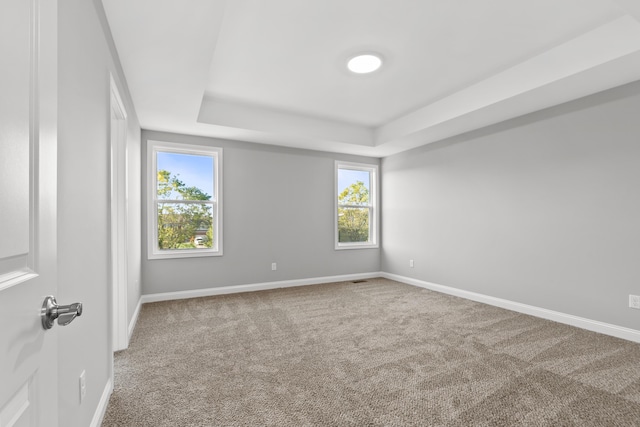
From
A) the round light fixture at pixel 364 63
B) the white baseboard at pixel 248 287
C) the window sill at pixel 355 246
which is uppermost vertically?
the round light fixture at pixel 364 63

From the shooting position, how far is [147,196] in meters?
4.30

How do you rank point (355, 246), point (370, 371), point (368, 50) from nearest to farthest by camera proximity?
point (370, 371) → point (368, 50) → point (355, 246)

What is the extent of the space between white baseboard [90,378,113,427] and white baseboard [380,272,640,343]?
13.4 feet

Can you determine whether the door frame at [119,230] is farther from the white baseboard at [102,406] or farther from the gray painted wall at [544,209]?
the gray painted wall at [544,209]

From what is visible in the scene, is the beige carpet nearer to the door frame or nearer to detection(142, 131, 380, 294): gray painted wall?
the door frame

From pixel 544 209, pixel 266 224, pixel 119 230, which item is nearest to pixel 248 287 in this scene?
pixel 266 224

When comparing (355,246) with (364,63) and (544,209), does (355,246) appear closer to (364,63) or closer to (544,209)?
(544,209)

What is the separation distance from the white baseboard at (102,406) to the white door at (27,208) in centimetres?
121

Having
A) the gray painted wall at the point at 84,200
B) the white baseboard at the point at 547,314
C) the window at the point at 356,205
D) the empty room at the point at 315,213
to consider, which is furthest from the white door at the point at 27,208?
the window at the point at 356,205

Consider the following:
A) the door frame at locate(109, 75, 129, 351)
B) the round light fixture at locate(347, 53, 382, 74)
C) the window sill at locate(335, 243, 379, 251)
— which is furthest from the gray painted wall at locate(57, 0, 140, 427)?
the window sill at locate(335, 243, 379, 251)

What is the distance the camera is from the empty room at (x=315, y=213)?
50.3 inches

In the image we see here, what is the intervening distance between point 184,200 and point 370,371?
3.46 metres

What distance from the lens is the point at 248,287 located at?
4895 mm

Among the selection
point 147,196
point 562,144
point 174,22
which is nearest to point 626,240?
point 562,144
